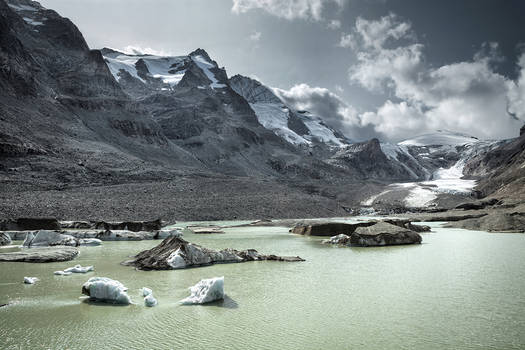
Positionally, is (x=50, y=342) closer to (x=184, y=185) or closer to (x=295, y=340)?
(x=295, y=340)

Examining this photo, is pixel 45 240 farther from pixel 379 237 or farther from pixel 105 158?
pixel 105 158

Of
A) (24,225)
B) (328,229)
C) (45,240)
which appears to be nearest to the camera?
(45,240)

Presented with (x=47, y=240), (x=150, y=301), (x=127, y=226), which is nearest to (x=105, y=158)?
(x=127, y=226)

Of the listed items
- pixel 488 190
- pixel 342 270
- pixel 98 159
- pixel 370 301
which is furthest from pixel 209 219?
pixel 488 190

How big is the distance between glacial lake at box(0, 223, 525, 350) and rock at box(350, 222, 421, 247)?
8411 millimetres

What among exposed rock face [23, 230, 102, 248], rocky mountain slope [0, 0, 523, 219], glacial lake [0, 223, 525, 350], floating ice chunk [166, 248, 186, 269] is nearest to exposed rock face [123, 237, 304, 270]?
floating ice chunk [166, 248, 186, 269]

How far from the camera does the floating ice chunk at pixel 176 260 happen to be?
617 inches

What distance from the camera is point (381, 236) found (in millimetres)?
24609

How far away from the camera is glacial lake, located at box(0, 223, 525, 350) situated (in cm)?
745

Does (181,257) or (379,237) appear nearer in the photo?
(181,257)

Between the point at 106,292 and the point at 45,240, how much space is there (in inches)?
730

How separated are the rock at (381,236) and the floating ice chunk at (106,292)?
17.3 meters

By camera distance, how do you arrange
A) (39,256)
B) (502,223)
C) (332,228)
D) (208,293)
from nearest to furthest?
(208,293) < (39,256) < (332,228) < (502,223)

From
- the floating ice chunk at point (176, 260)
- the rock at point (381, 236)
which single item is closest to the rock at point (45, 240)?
the floating ice chunk at point (176, 260)
